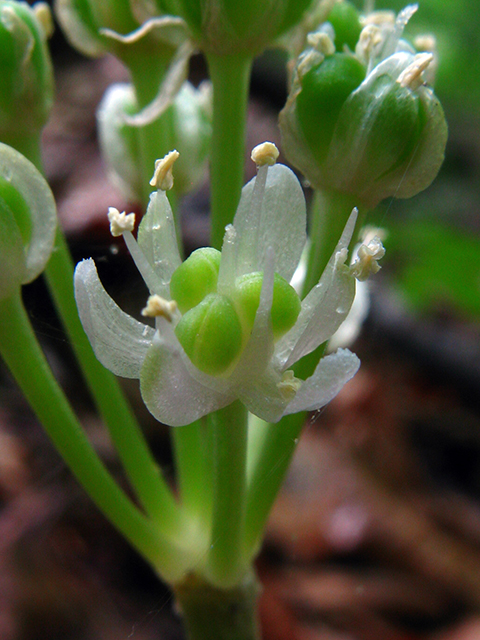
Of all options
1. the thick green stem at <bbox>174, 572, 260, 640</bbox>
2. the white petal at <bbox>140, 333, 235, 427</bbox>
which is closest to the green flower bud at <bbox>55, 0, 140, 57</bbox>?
the white petal at <bbox>140, 333, 235, 427</bbox>

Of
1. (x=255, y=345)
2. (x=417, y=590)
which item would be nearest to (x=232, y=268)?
(x=255, y=345)

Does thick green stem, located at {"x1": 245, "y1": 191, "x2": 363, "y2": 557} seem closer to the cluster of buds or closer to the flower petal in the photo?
the cluster of buds

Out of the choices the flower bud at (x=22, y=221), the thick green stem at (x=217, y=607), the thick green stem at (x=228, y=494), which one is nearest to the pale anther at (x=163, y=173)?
the flower bud at (x=22, y=221)

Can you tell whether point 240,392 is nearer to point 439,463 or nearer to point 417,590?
point 417,590

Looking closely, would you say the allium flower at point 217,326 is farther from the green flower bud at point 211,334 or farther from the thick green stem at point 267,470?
the thick green stem at point 267,470

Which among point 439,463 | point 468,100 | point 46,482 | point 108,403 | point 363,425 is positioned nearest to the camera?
point 108,403

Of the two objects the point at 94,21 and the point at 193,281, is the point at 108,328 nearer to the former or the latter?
the point at 193,281
